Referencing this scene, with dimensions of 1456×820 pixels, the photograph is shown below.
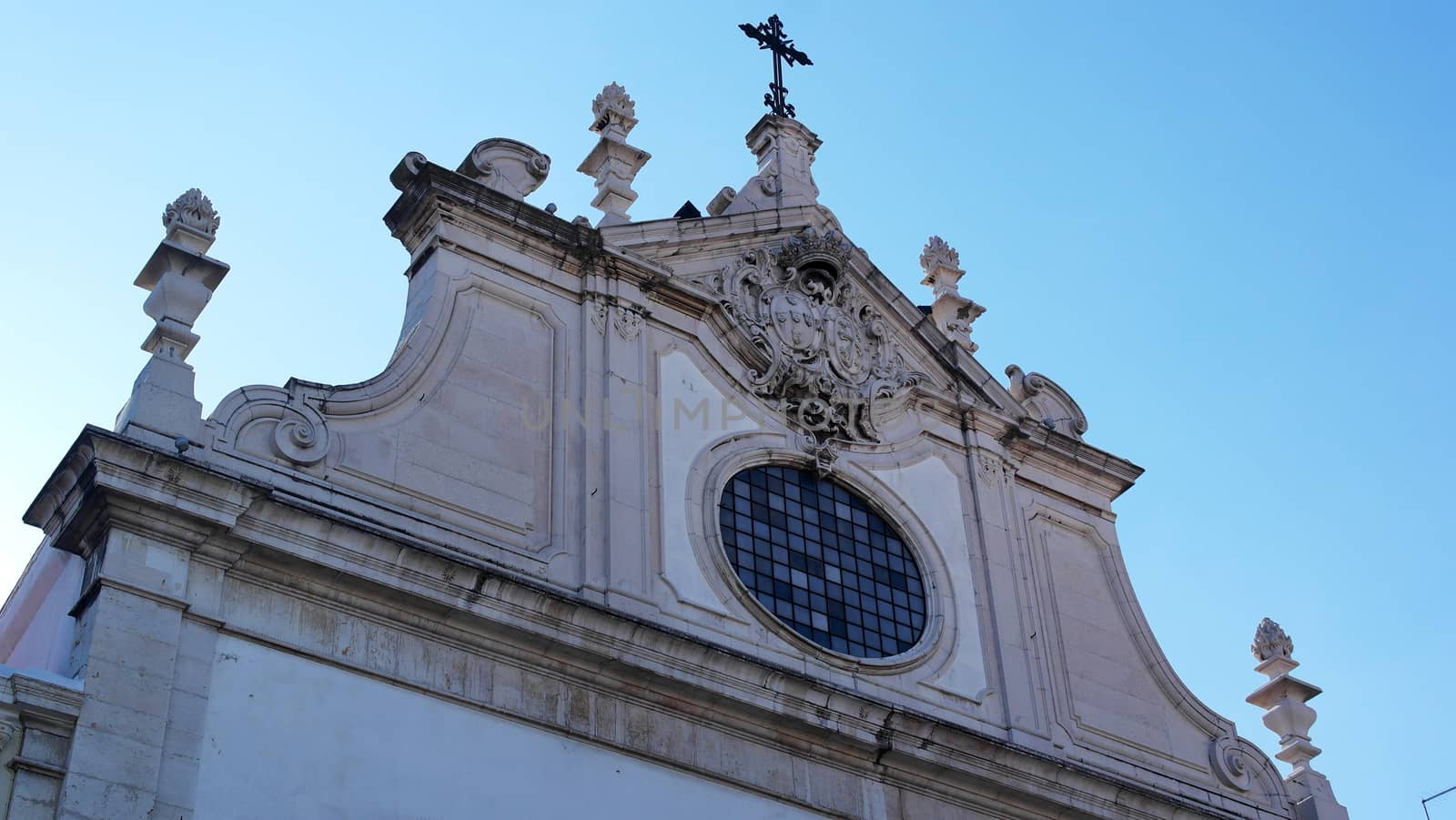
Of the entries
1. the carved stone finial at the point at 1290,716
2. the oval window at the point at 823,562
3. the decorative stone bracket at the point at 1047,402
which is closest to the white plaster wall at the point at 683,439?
the oval window at the point at 823,562

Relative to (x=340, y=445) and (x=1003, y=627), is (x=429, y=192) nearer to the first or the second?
(x=340, y=445)

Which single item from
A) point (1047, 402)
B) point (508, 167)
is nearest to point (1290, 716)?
point (1047, 402)

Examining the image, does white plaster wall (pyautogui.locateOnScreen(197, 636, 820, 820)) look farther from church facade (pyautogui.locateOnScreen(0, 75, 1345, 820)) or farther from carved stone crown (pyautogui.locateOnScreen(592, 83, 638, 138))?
carved stone crown (pyautogui.locateOnScreen(592, 83, 638, 138))

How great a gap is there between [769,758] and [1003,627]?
3.78 metres

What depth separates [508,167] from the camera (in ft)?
65.1

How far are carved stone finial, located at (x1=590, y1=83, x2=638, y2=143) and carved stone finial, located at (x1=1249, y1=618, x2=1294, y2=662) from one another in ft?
27.9

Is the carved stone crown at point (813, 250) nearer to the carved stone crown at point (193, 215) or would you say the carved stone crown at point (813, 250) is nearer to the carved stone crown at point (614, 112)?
the carved stone crown at point (614, 112)

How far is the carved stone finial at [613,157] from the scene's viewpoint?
20828mm

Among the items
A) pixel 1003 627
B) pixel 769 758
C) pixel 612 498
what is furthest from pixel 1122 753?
pixel 612 498

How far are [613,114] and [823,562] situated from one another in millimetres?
5109

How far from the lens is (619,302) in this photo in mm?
19719

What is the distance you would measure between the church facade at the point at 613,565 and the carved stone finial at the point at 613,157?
1.5 inches

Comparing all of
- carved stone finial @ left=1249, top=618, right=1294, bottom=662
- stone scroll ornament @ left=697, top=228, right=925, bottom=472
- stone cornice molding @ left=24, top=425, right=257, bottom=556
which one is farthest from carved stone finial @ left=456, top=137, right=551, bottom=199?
carved stone finial @ left=1249, top=618, right=1294, bottom=662

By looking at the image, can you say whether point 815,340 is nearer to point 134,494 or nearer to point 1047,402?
point 1047,402
